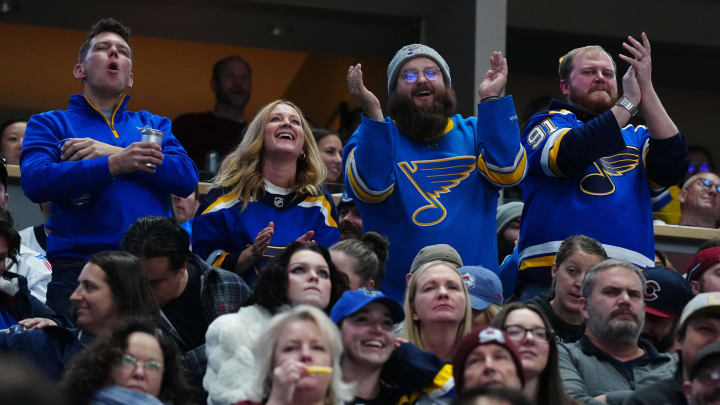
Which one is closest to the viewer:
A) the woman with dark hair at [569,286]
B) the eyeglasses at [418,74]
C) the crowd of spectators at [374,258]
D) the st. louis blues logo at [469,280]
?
the crowd of spectators at [374,258]

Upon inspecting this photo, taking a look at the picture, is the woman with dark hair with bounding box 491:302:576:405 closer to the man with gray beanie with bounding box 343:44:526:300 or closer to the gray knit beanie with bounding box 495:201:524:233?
the man with gray beanie with bounding box 343:44:526:300

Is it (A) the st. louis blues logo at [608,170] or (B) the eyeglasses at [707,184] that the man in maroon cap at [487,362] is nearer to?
(A) the st. louis blues logo at [608,170]

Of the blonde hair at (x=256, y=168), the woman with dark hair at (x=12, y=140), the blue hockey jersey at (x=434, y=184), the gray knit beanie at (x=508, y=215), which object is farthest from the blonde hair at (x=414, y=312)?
the woman with dark hair at (x=12, y=140)

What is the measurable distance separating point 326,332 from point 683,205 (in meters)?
5.57

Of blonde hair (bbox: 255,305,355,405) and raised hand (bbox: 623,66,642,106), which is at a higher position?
raised hand (bbox: 623,66,642,106)

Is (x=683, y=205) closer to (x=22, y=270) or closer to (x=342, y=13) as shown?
(x=342, y=13)

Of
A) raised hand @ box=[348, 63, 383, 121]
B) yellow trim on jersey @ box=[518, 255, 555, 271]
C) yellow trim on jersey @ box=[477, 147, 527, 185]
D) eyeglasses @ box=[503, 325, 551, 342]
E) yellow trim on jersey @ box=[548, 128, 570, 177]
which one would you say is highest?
raised hand @ box=[348, 63, 383, 121]

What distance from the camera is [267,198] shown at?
21.7 ft

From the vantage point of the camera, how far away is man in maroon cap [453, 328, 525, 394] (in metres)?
4.76

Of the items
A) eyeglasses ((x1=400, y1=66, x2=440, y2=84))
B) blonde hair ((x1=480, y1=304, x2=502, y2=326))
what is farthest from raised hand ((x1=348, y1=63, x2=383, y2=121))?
blonde hair ((x1=480, y1=304, x2=502, y2=326))

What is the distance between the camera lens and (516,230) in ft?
26.1

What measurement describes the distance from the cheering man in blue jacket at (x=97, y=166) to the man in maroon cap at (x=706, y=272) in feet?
8.91

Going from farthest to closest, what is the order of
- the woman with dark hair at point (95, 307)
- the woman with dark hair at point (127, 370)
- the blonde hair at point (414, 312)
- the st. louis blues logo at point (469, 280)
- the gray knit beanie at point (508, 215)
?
the gray knit beanie at point (508, 215) → the st. louis blues logo at point (469, 280) → the blonde hair at point (414, 312) → the woman with dark hair at point (95, 307) → the woman with dark hair at point (127, 370)

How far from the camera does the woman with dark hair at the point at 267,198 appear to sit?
6.52 meters
